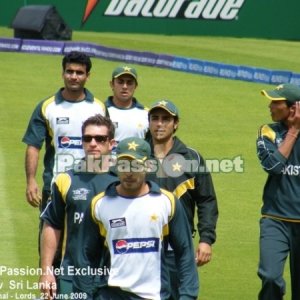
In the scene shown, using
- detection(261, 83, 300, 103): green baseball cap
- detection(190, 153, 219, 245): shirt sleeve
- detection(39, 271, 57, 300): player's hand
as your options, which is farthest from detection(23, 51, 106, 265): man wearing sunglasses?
detection(39, 271, 57, 300): player's hand

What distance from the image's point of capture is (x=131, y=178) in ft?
24.9

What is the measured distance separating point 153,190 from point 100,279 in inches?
29.3

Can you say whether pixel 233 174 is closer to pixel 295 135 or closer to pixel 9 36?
pixel 295 135

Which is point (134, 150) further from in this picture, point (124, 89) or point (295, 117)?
point (124, 89)

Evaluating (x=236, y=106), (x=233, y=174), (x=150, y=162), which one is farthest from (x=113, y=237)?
(x=236, y=106)

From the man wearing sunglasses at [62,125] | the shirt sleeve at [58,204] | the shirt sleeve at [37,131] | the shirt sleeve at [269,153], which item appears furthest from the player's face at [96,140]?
the shirt sleeve at [37,131]

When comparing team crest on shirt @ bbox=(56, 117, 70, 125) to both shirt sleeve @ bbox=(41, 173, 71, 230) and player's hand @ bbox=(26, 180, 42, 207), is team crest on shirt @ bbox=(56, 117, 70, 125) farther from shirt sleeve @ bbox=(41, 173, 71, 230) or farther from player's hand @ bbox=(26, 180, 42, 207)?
shirt sleeve @ bbox=(41, 173, 71, 230)

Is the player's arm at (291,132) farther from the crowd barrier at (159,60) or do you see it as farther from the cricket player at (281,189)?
the crowd barrier at (159,60)

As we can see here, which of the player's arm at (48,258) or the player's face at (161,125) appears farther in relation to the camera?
the player's face at (161,125)

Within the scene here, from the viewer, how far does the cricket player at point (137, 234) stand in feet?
25.2

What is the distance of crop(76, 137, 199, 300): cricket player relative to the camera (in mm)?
7691

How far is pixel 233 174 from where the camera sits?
59.1 ft

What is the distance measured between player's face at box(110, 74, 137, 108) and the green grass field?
2.25m

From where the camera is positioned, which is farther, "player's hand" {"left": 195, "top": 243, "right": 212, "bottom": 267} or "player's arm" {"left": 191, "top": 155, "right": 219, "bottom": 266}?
"player's arm" {"left": 191, "top": 155, "right": 219, "bottom": 266}
